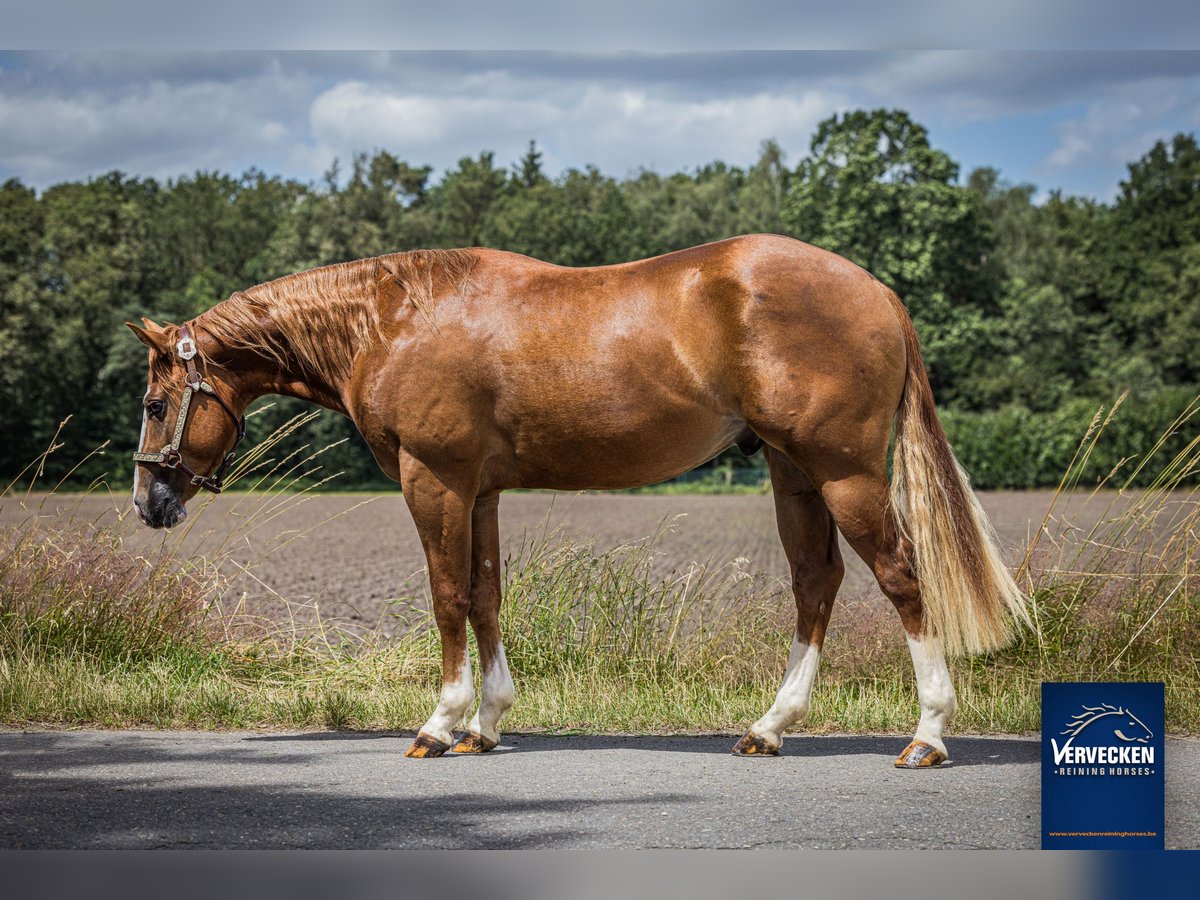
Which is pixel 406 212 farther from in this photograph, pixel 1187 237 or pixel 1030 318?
pixel 1187 237

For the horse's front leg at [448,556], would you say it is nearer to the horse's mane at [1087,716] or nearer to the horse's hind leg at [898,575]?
the horse's hind leg at [898,575]

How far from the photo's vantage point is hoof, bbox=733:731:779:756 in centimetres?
543

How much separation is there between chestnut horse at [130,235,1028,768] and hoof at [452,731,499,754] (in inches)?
0.4

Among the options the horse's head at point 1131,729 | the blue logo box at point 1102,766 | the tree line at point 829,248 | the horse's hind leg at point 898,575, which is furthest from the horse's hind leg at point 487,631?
the tree line at point 829,248

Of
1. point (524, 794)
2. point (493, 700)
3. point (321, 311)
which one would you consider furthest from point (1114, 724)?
point (321, 311)

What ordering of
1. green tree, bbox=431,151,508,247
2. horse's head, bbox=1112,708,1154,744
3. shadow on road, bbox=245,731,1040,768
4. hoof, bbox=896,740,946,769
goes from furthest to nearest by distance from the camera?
green tree, bbox=431,151,508,247
shadow on road, bbox=245,731,1040,768
hoof, bbox=896,740,946,769
horse's head, bbox=1112,708,1154,744

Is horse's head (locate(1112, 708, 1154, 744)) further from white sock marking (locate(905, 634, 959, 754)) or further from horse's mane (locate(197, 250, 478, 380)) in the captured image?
horse's mane (locate(197, 250, 478, 380))

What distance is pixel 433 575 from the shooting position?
5.64 meters

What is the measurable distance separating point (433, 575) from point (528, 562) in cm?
227

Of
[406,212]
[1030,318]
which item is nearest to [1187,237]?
[1030,318]

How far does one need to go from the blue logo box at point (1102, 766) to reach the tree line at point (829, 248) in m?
33.6

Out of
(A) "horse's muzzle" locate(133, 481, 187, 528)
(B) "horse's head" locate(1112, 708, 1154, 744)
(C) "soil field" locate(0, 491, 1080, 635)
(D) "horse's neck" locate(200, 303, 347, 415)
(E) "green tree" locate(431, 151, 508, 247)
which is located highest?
(E) "green tree" locate(431, 151, 508, 247)

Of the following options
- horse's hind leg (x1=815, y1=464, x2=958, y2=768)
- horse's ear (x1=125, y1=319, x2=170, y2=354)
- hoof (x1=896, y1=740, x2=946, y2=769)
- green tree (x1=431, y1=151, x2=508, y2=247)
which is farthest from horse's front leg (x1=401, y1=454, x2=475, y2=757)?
green tree (x1=431, y1=151, x2=508, y2=247)

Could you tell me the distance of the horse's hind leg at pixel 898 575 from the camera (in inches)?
204
